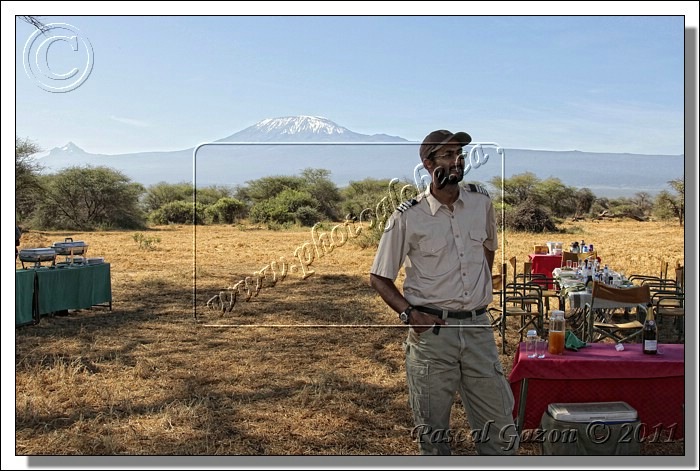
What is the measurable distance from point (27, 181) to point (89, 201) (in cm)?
405

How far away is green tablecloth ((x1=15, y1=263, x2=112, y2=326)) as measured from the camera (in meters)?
7.90

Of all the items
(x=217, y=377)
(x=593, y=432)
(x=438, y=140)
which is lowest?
(x=217, y=377)

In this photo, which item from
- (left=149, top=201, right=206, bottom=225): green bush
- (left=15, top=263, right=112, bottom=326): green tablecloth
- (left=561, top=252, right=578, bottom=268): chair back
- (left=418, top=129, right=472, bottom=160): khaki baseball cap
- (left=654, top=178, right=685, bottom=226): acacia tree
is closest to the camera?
(left=418, top=129, right=472, bottom=160): khaki baseball cap

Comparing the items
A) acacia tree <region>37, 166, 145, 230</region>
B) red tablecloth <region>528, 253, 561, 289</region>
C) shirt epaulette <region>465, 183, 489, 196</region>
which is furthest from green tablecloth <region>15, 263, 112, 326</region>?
acacia tree <region>37, 166, 145, 230</region>

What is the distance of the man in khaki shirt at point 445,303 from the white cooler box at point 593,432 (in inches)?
27.1

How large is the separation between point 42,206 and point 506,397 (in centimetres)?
2994

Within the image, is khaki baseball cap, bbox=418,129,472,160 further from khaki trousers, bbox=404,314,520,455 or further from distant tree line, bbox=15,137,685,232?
distant tree line, bbox=15,137,685,232

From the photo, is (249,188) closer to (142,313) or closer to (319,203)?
(319,203)

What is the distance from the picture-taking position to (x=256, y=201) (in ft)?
61.6

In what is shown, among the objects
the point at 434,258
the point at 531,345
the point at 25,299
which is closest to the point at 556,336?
the point at 531,345

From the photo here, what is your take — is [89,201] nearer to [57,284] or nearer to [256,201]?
[256,201]

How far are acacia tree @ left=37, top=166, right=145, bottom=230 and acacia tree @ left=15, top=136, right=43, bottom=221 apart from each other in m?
0.52

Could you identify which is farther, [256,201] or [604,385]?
[256,201]

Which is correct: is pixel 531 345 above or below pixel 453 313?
below
